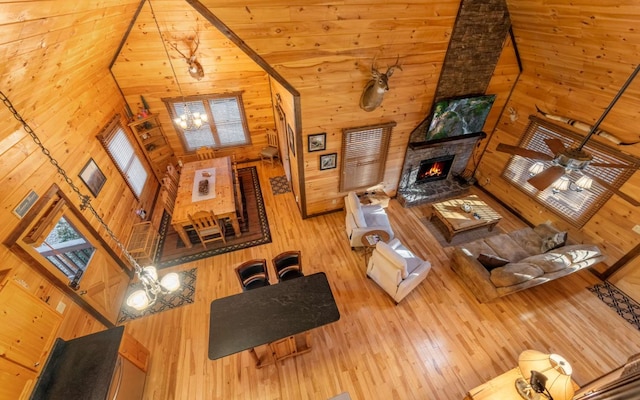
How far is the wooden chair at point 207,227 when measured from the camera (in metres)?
4.67

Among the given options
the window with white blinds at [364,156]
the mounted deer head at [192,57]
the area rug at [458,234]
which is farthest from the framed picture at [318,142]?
the mounted deer head at [192,57]

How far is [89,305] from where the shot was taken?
345 cm

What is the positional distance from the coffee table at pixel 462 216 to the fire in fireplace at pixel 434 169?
0.99m

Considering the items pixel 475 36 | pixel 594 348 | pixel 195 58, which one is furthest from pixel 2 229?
pixel 594 348

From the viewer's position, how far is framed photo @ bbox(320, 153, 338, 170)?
4811 millimetres

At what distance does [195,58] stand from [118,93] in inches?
76.7

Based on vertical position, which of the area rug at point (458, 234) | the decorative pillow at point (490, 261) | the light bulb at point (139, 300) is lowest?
the decorative pillow at point (490, 261)

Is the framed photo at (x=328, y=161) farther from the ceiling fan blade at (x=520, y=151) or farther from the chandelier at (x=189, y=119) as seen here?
the chandelier at (x=189, y=119)

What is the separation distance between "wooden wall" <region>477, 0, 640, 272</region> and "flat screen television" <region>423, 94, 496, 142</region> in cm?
86

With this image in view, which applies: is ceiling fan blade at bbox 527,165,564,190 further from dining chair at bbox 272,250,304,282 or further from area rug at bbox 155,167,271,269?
area rug at bbox 155,167,271,269

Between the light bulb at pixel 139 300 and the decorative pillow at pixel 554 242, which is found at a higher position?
the light bulb at pixel 139 300

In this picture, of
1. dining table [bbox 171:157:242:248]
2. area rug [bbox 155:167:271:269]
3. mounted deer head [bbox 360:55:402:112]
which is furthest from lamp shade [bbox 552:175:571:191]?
dining table [bbox 171:157:242:248]

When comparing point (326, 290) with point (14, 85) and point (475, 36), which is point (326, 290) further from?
point (475, 36)

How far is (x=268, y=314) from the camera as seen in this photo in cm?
296
